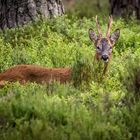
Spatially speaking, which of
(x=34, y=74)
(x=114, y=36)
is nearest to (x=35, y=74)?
(x=34, y=74)

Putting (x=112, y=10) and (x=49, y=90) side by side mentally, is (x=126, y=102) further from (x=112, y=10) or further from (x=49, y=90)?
(x=112, y=10)

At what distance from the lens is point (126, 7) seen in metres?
14.5

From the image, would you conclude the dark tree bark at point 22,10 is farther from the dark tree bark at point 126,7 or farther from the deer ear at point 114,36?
the deer ear at point 114,36

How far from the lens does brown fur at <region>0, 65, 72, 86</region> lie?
959 centimetres

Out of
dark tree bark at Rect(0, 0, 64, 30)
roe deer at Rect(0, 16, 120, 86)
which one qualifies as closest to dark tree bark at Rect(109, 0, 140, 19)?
dark tree bark at Rect(0, 0, 64, 30)

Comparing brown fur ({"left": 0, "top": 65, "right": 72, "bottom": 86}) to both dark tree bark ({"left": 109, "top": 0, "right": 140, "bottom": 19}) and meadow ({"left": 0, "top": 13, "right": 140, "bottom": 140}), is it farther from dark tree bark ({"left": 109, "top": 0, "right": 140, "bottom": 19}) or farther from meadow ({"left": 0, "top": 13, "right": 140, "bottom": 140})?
dark tree bark ({"left": 109, "top": 0, "right": 140, "bottom": 19})

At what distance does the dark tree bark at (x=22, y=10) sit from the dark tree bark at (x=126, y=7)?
191 cm

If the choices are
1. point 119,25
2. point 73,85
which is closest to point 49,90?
point 73,85

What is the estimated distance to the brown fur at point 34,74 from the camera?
9.59 meters

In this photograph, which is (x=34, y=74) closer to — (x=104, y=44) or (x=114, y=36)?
(x=104, y=44)

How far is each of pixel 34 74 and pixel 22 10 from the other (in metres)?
3.40

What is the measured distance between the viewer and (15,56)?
10.8m

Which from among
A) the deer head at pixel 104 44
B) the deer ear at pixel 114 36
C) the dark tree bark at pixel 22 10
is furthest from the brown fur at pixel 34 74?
the dark tree bark at pixel 22 10

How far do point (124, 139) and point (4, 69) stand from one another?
442 centimetres
